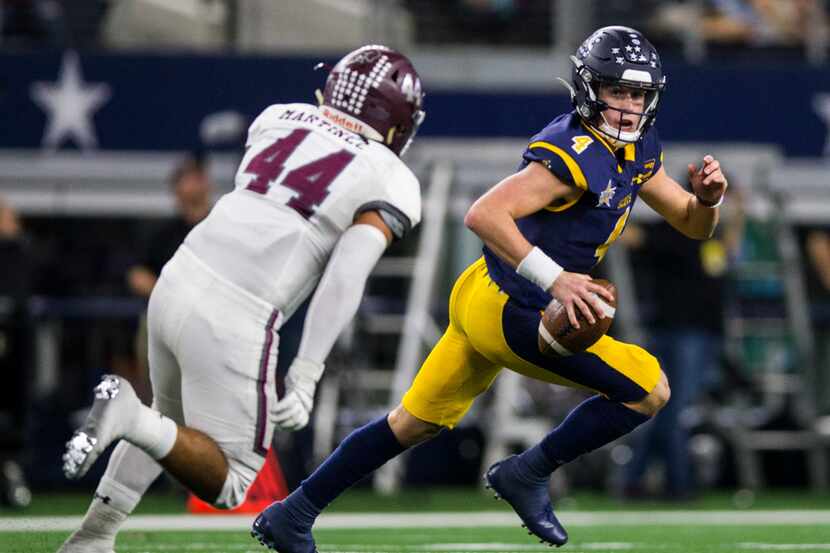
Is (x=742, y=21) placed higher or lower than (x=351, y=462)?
lower

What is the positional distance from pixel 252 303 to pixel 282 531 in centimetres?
85

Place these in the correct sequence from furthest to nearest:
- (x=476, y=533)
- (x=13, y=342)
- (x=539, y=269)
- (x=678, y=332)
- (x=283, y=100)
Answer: (x=283, y=100) → (x=678, y=332) → (x=13, y=342) → (x=476, y=533) → (x=539, y=269)

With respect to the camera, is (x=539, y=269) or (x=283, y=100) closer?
(x=539, y=269)

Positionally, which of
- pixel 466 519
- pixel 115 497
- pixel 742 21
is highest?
pixel 115 497

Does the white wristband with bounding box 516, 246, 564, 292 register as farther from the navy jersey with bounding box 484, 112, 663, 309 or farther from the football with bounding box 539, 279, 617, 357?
the navy jersey with bounding box 484, 112, 663, 309

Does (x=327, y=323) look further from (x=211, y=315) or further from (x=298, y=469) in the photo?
(x=298, y=469)

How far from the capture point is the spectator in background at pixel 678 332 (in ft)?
32.5

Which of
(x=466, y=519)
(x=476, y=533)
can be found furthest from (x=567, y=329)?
(x=466, y=519)

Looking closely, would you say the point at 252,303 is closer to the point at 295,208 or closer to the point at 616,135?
the point at 295,208

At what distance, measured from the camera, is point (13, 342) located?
32.1 feet

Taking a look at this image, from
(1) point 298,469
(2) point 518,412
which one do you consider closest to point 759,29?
(2) point 518,412

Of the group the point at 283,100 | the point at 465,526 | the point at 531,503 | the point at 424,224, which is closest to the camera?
the point at 531,503

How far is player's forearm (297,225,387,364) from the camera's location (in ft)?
16.3

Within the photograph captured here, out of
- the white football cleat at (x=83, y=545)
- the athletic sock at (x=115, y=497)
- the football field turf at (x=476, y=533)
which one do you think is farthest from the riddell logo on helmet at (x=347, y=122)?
the football field turf at (x=476, y=533)
